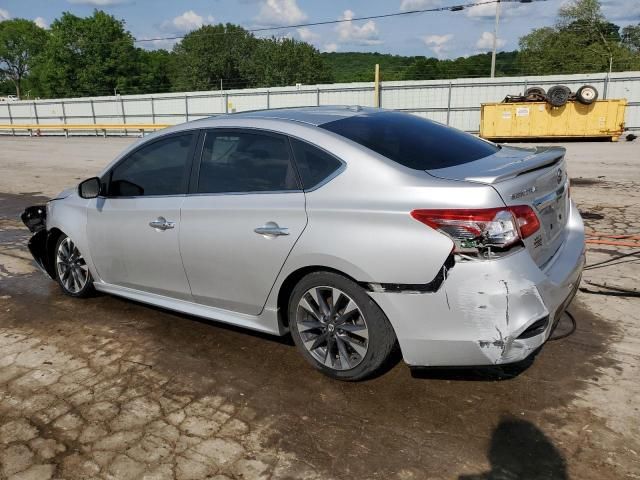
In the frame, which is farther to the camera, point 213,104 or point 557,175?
point 213,104

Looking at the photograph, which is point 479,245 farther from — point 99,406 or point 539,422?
point 99,406

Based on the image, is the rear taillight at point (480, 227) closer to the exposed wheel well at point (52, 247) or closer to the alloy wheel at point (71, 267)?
the alloy wheel at point (71, 267)

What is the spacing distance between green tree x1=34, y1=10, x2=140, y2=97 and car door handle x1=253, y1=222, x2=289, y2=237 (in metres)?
73.6

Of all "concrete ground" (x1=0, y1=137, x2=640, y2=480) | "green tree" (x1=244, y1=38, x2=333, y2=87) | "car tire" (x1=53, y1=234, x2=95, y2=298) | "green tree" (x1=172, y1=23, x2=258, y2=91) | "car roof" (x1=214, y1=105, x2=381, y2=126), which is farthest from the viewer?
"green tree" (x1=172, y1=23, x2=258, y2=91)

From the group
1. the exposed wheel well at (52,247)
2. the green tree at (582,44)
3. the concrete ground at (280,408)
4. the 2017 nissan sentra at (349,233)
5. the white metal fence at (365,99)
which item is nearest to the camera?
the concrete ground at (280,408)

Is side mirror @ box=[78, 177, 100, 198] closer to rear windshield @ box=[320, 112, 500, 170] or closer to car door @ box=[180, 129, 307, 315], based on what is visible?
car door @ box=[180, 129, 307, 315]

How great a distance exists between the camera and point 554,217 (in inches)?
123

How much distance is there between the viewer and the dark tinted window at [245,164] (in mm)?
3307

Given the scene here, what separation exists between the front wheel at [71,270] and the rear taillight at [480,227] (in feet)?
10.6

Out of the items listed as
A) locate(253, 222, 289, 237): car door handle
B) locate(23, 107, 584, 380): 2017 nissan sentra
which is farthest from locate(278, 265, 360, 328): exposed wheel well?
locate(253, 222, 289, 237): car door handle

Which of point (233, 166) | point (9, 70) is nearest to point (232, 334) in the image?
point (233, 166)

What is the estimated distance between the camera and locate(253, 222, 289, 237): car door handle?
10.3 feet

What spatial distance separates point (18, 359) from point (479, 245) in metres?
3.20

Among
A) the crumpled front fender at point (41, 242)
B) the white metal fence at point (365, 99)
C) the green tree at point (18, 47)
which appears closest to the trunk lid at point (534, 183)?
the crumpled front fender at point (41, 242)
